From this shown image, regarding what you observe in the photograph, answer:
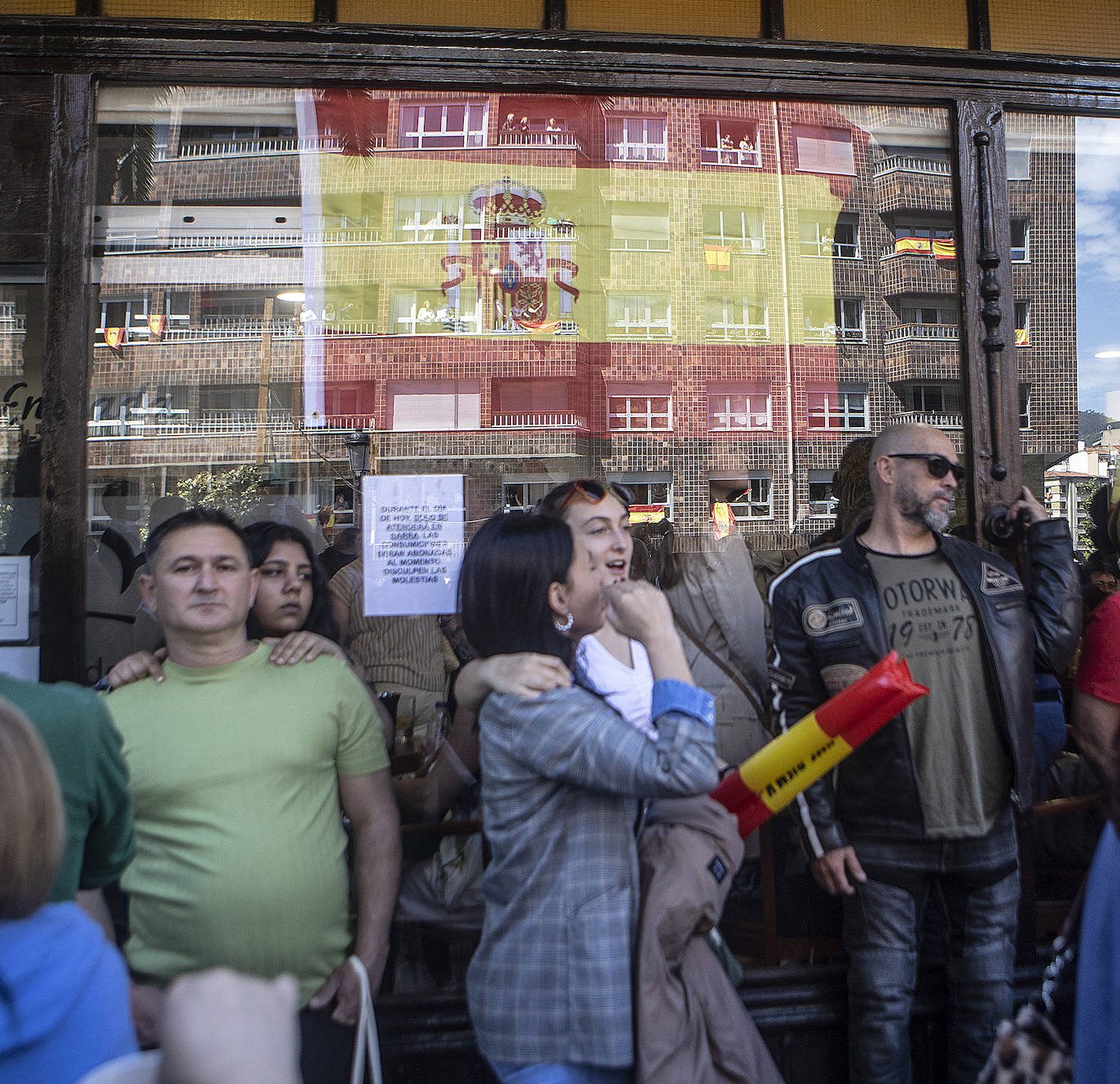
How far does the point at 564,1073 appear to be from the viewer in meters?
1.87

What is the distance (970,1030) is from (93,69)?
4.19 meters

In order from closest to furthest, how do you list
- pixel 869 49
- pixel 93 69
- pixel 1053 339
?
1. pixel 93 69
2. pixel 869 49
3. pixel 1053 339

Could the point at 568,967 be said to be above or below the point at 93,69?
below

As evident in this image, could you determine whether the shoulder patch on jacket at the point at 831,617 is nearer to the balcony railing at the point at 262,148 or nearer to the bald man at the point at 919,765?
the bald man at the point at 919,765

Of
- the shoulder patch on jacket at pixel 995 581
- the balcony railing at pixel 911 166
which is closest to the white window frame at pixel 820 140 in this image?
the balcony railing at pixel 911 166

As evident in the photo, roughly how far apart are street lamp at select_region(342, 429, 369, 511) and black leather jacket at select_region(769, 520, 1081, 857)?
1.52m

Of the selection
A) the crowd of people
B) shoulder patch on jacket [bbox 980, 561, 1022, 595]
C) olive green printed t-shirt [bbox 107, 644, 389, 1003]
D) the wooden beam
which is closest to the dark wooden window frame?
the wooden beam

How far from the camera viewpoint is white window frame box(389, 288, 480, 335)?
144 inches

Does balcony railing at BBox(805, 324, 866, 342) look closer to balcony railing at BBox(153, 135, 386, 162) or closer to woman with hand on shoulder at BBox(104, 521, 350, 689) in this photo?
balcony railing at BBox(153, 135, 386, 162)

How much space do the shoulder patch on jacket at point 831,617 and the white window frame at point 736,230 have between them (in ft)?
5.93

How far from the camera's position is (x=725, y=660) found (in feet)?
11.4

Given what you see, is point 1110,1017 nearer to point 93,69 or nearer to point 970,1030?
point 970,1030

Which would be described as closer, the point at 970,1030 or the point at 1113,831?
the point at 1113,831

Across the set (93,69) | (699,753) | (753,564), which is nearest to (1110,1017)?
(699,753)
